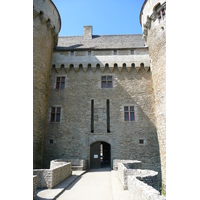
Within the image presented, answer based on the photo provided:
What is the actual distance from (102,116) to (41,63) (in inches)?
252

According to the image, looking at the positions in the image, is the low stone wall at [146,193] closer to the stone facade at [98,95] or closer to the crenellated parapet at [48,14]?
the stone facade at [98,95]

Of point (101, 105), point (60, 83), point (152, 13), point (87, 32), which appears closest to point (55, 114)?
point (60, 83)

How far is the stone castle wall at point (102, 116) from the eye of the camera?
12227mm

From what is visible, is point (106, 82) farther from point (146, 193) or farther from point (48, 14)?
point (146, 193)

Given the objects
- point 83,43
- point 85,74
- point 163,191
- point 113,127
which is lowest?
point 163,191

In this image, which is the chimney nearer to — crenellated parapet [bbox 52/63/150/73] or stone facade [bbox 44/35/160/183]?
stone facade [bbox 44/35/160/183]

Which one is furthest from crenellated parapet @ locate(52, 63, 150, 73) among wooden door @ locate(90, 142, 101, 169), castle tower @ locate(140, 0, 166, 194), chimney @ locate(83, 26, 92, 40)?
wooden door @ locate(90, 142, 101, 169)

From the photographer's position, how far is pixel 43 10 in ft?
42.2

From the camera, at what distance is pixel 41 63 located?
12.4 m

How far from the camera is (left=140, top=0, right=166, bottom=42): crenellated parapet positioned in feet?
38.5

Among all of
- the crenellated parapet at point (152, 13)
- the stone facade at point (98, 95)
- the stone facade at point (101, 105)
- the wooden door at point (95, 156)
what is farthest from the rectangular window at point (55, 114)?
the crenellated parapet at point (152, 13)
